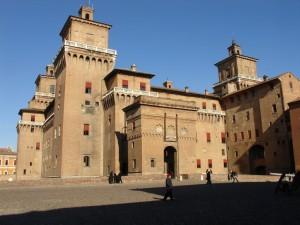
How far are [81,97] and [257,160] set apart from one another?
1248 inches

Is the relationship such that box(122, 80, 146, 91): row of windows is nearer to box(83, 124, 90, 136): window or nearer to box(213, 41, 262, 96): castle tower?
box(83, 124, 90, 136): window

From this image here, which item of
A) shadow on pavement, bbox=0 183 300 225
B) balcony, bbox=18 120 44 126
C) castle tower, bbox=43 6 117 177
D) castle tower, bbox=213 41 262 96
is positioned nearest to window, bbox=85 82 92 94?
castle tower, bbox=43 6 117 177

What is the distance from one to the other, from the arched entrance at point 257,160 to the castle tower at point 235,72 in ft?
47.6

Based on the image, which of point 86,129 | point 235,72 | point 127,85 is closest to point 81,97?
point 86,129

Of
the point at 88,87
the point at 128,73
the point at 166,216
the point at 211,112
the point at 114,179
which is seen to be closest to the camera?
the point at 166,216

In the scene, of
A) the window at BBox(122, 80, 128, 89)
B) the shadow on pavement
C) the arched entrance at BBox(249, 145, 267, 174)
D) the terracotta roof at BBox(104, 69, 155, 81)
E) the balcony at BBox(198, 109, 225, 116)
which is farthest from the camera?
the balcony at BBox(198, 109, 225, 116)

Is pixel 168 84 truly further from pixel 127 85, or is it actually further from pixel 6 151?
pixel 6 151

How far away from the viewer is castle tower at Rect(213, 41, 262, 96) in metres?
67.1

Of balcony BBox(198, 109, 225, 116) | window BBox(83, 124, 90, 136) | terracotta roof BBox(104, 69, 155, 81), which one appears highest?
terracotta roof BBox(104, 69, 155, 81)

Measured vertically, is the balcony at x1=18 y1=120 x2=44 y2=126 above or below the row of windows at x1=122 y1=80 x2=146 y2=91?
below

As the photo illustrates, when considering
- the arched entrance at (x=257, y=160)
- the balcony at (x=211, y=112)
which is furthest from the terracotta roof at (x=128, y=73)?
the arched entrance at (x=257, y=160)

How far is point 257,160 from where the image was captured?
54344 mm

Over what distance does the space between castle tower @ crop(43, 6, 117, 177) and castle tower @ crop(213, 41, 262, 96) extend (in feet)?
90.1

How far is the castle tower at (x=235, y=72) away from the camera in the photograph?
6706 cm
